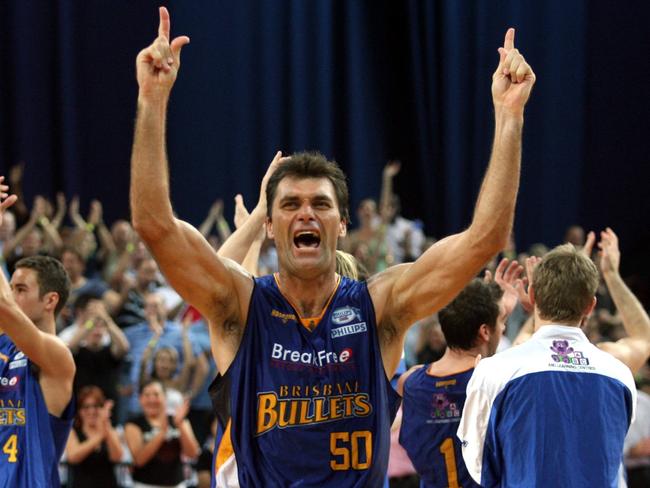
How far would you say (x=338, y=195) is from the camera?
366 cm

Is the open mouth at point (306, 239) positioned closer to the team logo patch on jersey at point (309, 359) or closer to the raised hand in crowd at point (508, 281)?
the team logo patch on jersey at point (309, 359)

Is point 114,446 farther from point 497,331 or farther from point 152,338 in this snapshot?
point 497,331

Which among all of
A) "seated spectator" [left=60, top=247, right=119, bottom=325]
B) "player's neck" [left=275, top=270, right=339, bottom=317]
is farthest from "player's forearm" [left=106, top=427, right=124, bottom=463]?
"player's neck" [left=275, top=270, right=339, bottom=317]

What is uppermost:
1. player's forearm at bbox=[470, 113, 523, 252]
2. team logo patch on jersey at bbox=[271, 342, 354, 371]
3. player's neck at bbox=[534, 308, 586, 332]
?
player's forearm at bbox=[470, 113, 523, 252]

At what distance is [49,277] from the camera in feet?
17.9

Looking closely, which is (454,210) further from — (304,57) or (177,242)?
(177,242)

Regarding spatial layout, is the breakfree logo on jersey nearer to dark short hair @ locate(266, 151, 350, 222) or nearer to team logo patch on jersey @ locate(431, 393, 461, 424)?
dark short hair @ locate(266, 151, 350, 222)

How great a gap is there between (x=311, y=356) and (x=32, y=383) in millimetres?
2351

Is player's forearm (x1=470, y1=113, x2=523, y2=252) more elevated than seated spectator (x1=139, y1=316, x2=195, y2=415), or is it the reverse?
player's forearm (x1=470, y1=113, x2=523, y2=252)

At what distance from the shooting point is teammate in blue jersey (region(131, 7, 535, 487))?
321 centimetres

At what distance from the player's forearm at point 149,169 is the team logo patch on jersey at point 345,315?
2.62 ft

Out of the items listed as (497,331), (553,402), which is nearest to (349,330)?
(553,402)

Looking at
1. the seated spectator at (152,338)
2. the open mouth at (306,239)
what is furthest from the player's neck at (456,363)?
the seated spectator at (152,338)

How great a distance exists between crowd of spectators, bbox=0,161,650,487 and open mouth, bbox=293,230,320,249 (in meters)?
3.51
